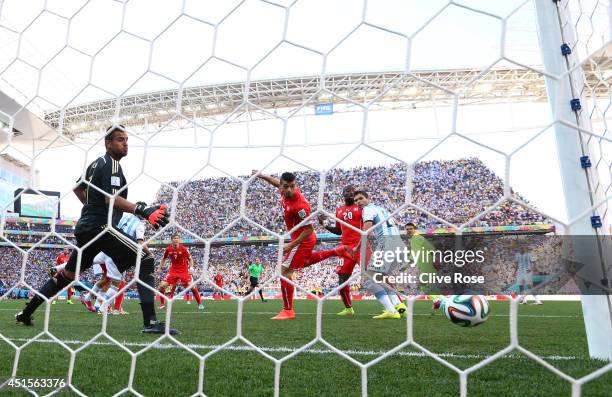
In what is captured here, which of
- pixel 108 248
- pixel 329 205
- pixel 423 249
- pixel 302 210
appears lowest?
pixel 108 248

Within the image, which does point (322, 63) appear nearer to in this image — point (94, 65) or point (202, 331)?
point (94, 65)

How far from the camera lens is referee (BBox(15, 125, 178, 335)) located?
8.41ft

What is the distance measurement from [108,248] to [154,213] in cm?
116

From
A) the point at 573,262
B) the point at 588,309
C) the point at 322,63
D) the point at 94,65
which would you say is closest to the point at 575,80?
the point at 573,262

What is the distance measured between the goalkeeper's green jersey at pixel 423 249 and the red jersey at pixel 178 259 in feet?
11.9

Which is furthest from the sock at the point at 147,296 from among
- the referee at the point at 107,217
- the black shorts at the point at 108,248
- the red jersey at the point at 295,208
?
the red jersey at the point at 295,208

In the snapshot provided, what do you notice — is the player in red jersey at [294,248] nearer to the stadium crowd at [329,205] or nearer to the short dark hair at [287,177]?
the short dark hair at [287,177]

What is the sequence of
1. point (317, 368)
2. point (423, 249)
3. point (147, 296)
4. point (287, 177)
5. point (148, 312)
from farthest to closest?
point (423, 249)
point (287, 177)
point (148, 312)
point (147, 296)
point (317, 368)

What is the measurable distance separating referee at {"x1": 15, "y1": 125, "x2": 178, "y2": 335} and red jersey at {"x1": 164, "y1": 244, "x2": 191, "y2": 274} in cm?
395

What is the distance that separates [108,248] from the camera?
325 centimetres

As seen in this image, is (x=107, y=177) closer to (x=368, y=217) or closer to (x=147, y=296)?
(x=147, y=296)

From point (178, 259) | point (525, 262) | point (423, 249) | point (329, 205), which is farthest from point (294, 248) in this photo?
point (329, 205)

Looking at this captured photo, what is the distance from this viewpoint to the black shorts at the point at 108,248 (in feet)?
10.0

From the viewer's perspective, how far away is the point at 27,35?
2.25 m
